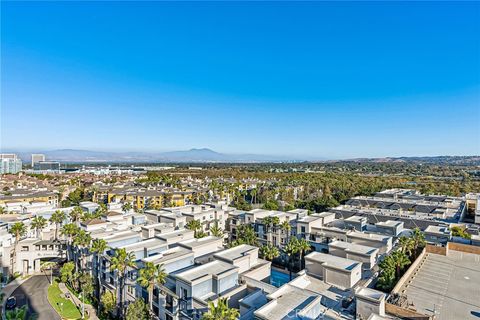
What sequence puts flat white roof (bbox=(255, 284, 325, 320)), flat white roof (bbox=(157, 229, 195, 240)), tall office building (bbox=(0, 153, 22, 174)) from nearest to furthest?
flat white roof (bbox=(255, 284, 325, 320))
flat white roof (bbox=(157, 229, 195, 240))
tall office building (bbox=(0, 153, 22, 174))

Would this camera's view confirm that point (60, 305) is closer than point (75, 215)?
Yes

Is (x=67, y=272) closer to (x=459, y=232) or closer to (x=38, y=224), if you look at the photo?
(x=38, y=224)

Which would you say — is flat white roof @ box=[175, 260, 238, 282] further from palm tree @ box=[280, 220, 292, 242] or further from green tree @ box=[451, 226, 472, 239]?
green tree @ box=[451, 226, 472, 239]

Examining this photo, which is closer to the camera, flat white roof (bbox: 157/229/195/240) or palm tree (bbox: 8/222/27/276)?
flat white roof (bbox: 157/229/195/240)

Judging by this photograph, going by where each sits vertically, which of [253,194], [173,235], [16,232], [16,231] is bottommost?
[253,194]

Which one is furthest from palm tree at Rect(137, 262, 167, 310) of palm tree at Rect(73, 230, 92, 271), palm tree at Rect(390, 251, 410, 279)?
palm tree at Rect(390, 251, 410, 279)

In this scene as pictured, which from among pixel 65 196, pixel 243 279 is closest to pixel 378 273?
pixel 243 279

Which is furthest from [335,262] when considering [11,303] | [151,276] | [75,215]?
[75,215]
